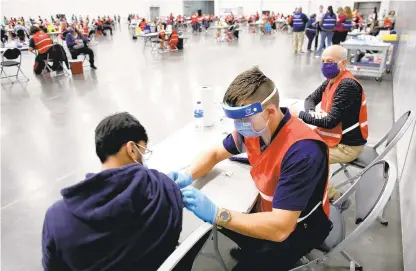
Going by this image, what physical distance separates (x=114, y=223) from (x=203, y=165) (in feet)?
2.46

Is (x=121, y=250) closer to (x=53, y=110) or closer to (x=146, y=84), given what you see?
(x=53, y=110)

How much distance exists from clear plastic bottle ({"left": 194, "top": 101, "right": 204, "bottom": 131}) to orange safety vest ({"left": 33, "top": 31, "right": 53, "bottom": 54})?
7009 millimetres

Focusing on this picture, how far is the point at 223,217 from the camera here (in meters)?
1.24

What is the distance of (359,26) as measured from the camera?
13930mm

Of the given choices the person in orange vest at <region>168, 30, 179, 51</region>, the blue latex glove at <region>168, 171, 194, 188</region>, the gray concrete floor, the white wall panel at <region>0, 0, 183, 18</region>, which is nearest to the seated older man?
the gray concrete floor

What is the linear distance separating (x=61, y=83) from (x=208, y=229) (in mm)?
7101

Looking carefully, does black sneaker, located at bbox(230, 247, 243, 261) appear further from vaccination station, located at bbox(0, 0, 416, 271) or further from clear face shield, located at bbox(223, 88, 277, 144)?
clear face shield, located at bbox(223, 88, 277, 144)

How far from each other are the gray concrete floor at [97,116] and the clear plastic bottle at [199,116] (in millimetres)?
849

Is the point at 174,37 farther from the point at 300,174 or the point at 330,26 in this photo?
the point at 300,174

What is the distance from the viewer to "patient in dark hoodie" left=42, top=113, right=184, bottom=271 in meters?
0.92

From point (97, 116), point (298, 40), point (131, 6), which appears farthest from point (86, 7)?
point (97, 116)

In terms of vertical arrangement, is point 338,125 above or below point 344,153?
above

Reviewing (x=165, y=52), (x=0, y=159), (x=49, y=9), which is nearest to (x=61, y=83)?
(x=0, y=159)

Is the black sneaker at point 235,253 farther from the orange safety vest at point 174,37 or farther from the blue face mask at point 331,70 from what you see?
the orange safety vest at point 174,37
